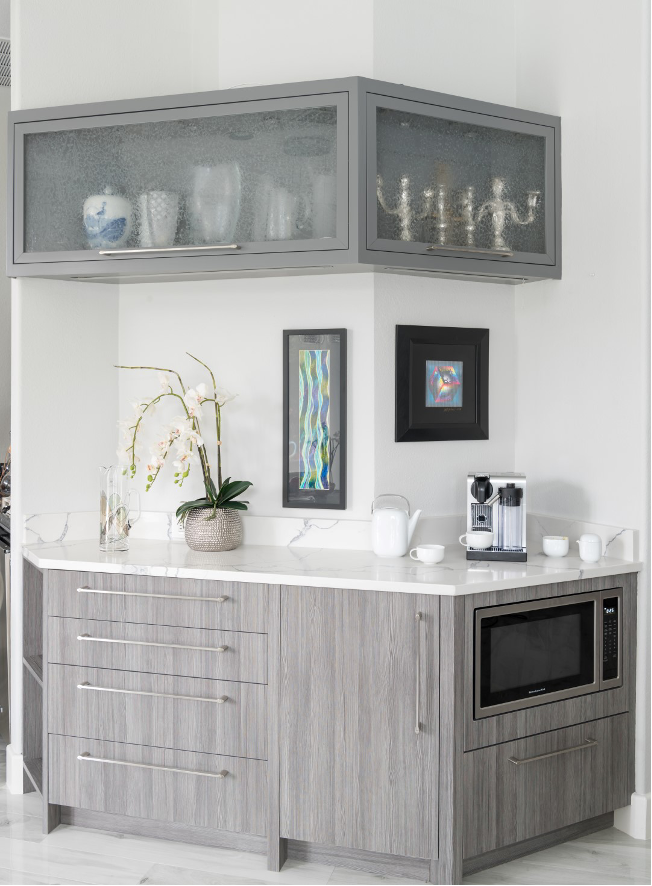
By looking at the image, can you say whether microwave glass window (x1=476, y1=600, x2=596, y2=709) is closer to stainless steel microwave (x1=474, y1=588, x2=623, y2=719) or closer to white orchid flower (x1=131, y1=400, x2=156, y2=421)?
stainless steel microwave (x1=474, y1=588, x2=623, y2=719)

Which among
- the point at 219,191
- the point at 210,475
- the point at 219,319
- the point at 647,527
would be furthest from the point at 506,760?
the point at 219,191

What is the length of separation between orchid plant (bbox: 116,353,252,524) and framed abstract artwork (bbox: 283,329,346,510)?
0.60 feet

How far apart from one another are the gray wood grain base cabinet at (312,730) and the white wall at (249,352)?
557 millimetres

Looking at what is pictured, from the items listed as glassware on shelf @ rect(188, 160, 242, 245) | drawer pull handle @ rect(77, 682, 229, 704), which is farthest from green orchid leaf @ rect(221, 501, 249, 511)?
glassware on shelf @ rect(188, 160, 242, 245)

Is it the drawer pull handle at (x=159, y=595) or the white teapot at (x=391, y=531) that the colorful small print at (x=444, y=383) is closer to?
the white teapot at (x=391, y=531)

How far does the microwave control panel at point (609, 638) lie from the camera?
2545mm

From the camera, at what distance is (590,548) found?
256 cm

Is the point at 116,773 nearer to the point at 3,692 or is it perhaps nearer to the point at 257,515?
the point at 257,515

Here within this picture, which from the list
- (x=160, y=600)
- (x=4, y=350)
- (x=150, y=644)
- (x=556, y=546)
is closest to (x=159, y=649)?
(x=150, y=644)

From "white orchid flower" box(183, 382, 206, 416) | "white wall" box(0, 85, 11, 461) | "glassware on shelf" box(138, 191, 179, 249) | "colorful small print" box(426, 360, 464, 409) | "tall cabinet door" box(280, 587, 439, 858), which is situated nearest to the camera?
"tall cabinet door" box(280, 587, 439, 858)

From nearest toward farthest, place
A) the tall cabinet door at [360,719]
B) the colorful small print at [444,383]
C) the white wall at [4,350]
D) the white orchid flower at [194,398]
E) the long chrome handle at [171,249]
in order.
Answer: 1. the tall cabinet door at [360,719]
2. the long chrome handle at [171,249]
3. the white orchid flower at [194,398]
4. the colorful small print at [444,383]
5. the white wall at [4,350]

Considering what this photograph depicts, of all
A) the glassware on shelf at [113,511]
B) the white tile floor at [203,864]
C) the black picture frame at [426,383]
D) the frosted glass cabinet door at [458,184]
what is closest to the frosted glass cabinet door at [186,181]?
the frosted glass cabinet door at [458,184]

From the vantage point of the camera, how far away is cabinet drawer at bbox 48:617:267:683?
95.2 inches

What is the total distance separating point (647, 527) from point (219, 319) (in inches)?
59.8
